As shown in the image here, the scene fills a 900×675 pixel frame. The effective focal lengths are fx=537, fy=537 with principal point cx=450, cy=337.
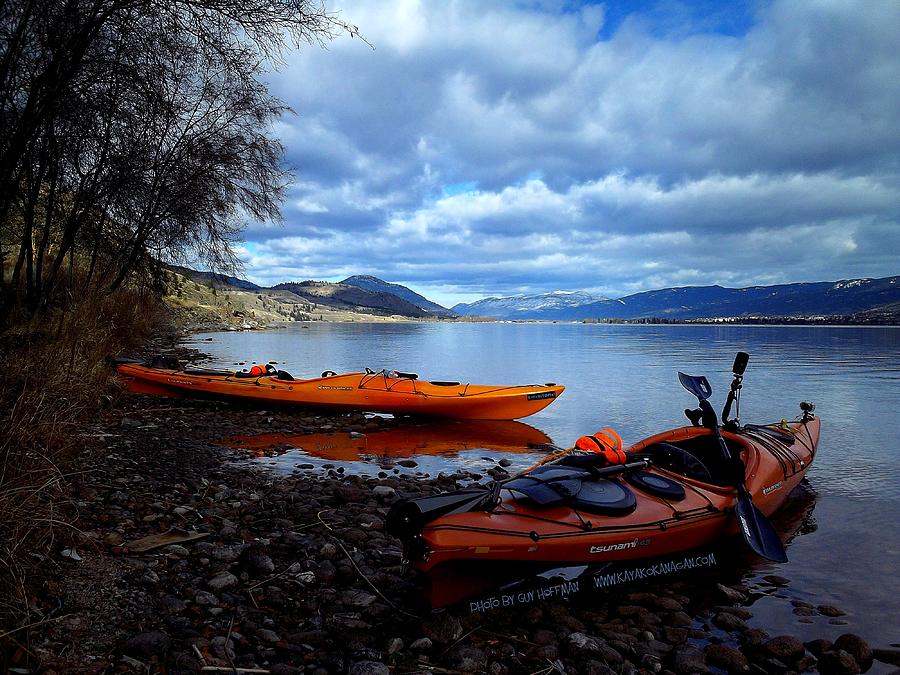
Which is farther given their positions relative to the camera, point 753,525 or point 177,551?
point 753,525

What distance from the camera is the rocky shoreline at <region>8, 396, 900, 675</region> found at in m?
3.12

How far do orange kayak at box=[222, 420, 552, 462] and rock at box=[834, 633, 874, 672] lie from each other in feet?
23.0

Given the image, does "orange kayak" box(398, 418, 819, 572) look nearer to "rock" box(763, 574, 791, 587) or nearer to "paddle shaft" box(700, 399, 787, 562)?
"paddle shaft" box(700, 399, 787, 562)

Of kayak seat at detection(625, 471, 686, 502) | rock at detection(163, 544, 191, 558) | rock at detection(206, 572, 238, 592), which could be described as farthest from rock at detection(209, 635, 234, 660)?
kayak seat at detection(625, 471, 686, 502)

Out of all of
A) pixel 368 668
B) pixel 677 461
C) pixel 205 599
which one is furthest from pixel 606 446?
pixel 205 599

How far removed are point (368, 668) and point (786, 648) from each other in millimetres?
3195

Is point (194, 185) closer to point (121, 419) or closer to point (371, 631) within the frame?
point (121, 419)

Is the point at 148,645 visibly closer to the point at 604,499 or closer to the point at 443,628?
the point at 443,628

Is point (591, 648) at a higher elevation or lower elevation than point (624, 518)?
lower

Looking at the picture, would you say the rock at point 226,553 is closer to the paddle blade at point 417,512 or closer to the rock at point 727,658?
the paddle blade at point 417,512

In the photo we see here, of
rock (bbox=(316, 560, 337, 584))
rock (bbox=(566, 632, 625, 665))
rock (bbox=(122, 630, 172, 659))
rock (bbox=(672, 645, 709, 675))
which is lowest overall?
rock (bbox=(672, 645, 709, 675))

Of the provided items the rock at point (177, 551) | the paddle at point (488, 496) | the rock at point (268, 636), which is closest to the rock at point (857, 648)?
the paddle at point (488, 496)

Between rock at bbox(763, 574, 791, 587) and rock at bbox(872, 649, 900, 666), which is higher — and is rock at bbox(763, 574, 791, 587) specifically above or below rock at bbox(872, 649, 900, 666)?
below

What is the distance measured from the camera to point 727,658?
3.92 meters
